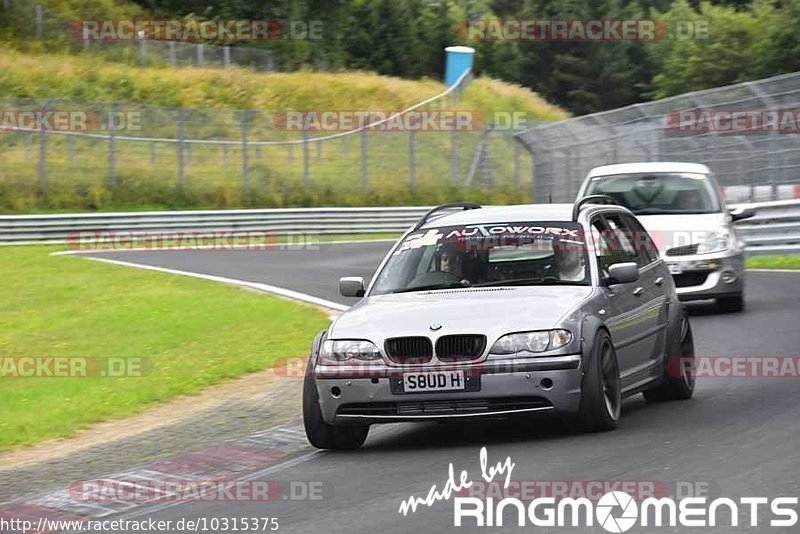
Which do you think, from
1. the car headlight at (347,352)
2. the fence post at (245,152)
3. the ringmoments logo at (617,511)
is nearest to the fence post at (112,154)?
the fence post at (245,152)

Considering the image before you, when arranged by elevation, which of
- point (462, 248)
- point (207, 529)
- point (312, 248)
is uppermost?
point (462, 248)

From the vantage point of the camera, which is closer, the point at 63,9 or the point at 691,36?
the point at 63,9

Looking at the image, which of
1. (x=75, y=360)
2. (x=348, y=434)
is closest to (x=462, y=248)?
(x=348, y=434)

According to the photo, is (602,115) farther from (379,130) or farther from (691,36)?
(691,36)

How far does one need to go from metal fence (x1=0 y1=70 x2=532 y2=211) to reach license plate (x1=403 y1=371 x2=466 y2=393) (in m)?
31.4

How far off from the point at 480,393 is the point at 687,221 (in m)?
8.89

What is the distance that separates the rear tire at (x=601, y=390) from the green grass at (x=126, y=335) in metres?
4.55

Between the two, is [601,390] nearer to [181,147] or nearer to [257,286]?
Answer: [257,286]

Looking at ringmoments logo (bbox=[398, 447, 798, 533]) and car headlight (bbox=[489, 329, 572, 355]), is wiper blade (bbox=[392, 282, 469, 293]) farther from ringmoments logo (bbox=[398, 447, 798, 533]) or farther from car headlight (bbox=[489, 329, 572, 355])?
ringmoments logo (bbox=[398, 447, 798, 533])

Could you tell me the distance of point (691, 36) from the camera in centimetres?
9575

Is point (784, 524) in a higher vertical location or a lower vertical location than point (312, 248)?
higher

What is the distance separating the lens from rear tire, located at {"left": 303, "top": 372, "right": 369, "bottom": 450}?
31.9ft

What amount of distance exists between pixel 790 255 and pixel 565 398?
1728 centimetres

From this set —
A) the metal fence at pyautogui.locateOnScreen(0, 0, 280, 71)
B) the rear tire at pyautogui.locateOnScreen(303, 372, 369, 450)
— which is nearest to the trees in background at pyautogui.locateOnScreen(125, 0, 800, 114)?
the metal fence at pyautogui.locateOnScreen(0, 0, 280, 71)
